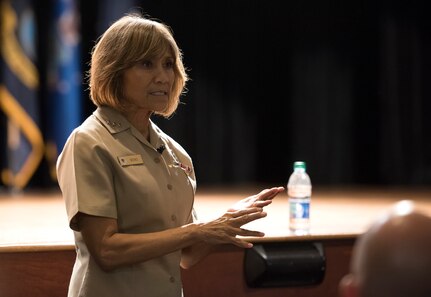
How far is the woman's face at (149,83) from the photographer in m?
1.82

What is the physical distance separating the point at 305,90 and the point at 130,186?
5.20 metres

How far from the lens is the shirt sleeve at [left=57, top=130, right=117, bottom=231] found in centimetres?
170

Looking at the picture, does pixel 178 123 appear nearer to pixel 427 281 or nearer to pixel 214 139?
pixel 214 139

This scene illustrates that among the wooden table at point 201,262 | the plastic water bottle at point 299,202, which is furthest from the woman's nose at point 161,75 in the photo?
the plastic water bottle at point 299,202

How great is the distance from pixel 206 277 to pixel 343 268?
0.53 meters

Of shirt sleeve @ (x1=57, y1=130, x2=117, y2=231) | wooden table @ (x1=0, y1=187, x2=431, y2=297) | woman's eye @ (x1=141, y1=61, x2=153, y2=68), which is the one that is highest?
woman's eye @ (x1=141, y1=61, x2=153, y2=68)

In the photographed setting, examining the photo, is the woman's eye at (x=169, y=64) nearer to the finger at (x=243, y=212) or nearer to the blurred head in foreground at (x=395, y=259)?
the finger at (x=243, y=212)

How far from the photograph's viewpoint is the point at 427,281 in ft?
2.29

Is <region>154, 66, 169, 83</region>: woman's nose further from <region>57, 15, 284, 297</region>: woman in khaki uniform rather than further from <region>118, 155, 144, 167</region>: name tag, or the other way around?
<region>118, 155, 144, 167</region>: name tag

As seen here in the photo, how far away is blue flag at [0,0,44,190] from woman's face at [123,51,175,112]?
14.6 ft

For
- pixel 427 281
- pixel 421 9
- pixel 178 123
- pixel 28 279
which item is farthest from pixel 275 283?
pixel 421 9

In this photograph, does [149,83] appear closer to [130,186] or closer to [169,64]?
Answer: [169,64]

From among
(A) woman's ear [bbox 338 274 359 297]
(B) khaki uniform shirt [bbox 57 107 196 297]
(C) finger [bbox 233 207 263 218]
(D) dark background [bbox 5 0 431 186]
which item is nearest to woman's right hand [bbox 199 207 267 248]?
(C) finger [bbox 233 207 263 218]

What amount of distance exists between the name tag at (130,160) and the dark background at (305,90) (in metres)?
4.67
